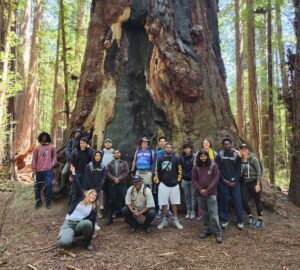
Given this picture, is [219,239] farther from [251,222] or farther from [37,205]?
[37,205]

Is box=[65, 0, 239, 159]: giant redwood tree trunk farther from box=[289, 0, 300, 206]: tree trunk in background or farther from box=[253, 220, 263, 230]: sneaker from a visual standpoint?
box=[253, 220, 263, 230]: sneaker

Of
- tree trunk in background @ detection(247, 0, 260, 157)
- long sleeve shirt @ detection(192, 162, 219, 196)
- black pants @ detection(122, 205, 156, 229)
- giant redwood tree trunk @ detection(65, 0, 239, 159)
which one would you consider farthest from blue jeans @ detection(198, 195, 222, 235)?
tree trunk in background @ detection(247, 0, 260, 157)

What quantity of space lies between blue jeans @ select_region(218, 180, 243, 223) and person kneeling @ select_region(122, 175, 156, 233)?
1557 millimetres

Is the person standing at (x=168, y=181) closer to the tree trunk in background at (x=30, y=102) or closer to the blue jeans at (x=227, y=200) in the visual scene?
the blue jeans at (x=227, y=200)

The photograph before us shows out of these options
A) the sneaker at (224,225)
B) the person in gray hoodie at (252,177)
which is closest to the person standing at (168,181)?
the sneaker at (224,225)

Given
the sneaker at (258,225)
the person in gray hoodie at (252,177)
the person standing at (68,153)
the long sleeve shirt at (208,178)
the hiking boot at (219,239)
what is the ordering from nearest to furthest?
the hiking boot at (219,239)
the long sleeve shirt at (208,178)
the sneaker at (258,225)
the person in gray hoodie at (252,177)
the person standing at (68,153)

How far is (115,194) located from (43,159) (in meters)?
2.27

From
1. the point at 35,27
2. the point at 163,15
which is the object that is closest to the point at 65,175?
the point at 163,15

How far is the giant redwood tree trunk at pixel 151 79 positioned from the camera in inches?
362

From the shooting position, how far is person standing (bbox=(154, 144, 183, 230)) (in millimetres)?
7246

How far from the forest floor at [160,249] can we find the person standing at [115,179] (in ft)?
1.60

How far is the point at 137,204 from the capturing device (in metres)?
6.95

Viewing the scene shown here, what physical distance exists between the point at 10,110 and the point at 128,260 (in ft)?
31.2

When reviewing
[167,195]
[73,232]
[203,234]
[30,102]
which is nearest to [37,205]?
[73,232]
